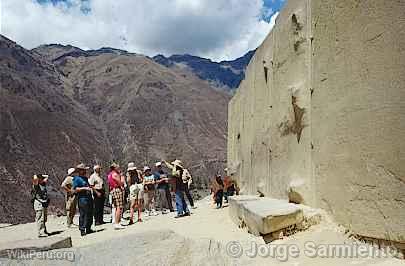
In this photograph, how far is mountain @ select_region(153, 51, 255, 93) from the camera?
294ft

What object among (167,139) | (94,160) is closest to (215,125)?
(167,139)

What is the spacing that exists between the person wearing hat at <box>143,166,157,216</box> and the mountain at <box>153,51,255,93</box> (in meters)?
75.7

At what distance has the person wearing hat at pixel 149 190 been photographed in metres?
11.4

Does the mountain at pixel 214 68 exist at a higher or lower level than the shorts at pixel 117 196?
higher

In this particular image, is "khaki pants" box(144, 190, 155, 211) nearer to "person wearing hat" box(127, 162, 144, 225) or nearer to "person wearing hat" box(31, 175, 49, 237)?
"person wearing hat" box(127, 162, 144, 225)

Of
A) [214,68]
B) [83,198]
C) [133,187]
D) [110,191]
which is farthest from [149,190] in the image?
[214,68]

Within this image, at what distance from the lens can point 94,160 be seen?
141 feet

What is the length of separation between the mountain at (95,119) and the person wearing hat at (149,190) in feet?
57.6

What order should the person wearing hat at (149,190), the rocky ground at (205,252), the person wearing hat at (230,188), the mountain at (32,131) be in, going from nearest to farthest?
the rocky ground at (205,252) < the person wearing hat at (149,190) < the person wearing hat at (230,188) < the mountain at (32,131)

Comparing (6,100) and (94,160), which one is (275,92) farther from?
(6,100)

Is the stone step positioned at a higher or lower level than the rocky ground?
higher

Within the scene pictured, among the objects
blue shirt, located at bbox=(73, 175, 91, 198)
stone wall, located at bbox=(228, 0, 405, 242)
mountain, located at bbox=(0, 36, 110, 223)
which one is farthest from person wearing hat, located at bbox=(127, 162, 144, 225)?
mountain, located at bbox=(0, 36, 110, 223)

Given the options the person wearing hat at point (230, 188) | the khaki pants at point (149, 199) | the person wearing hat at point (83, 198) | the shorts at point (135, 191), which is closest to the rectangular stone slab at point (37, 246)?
the person wearing hat at point (83, 198)

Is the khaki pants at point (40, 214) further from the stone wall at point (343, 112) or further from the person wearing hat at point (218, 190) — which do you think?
the stone wall at point (343, 112)
